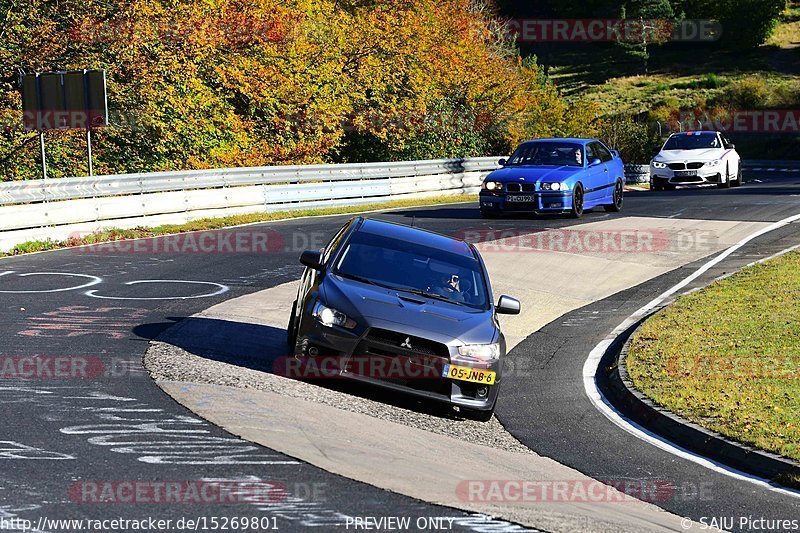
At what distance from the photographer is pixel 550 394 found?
35.6 ft

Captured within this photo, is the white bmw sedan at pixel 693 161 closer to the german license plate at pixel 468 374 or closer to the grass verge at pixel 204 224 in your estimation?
the grass verge at pixel 204 224

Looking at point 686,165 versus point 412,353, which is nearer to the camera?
point 412,353

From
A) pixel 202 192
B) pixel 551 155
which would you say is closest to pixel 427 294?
pixel 551 155

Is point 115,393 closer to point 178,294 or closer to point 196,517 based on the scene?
point 196,517

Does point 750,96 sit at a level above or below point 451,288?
above

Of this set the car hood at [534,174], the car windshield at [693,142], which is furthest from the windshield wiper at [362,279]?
the car windshield at [693,142]

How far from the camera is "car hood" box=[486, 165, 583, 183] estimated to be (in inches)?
915

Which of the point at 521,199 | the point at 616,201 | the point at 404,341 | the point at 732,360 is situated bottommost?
the point at 732,360

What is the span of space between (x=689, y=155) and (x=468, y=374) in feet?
79.3

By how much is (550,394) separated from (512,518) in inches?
172

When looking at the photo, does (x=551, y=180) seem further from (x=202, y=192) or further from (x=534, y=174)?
(x=202, y=192)

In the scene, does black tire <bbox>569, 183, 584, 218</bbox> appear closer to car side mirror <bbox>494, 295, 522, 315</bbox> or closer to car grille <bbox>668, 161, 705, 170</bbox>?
car grille <bbox>668, 161, 705, 170</bbox>

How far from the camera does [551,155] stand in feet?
78.6

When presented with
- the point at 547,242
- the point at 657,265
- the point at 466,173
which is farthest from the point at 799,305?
the point at 466,173
